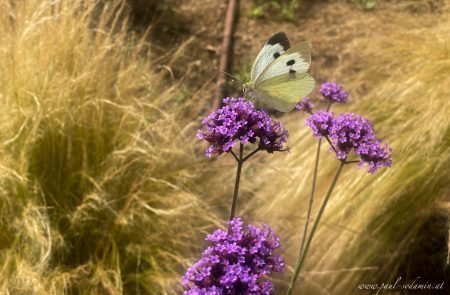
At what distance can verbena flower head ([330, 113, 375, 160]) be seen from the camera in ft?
4.63

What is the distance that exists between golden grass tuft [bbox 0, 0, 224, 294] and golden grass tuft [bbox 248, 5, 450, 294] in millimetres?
460

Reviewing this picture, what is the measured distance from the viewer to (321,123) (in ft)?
4.87

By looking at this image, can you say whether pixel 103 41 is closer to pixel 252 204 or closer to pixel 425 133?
pixel 252 204

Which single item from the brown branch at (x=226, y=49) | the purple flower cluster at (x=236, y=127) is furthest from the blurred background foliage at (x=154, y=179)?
the purple flower cluster at (x=236, y=127)

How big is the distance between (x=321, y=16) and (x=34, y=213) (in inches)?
110

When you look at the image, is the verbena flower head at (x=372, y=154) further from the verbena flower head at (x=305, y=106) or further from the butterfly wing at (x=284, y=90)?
the verbena flower head at (x=305, y=106)

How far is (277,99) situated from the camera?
62.7 inches

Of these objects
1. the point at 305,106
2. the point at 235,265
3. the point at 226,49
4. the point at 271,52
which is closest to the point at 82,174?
the point at 305,106

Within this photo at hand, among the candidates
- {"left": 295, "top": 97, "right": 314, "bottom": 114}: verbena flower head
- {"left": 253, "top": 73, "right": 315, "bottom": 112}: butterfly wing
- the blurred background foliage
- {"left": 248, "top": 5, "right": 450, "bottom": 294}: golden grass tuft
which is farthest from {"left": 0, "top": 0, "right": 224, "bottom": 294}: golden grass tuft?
{"left": 253, "top": 73, "right": 315, "bottom": 112}: butterfly wing

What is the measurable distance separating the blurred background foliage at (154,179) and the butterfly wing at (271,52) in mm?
835

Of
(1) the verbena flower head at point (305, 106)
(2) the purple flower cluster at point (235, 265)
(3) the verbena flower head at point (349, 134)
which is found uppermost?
(1) the verbena flower head at point (305, 106)

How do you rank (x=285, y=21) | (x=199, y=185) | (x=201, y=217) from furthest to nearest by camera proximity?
(x=285, y=21), (x=199, y=185), (x=201, y=217)

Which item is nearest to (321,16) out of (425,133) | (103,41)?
(103,41)

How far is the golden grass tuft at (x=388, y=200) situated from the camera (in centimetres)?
216
